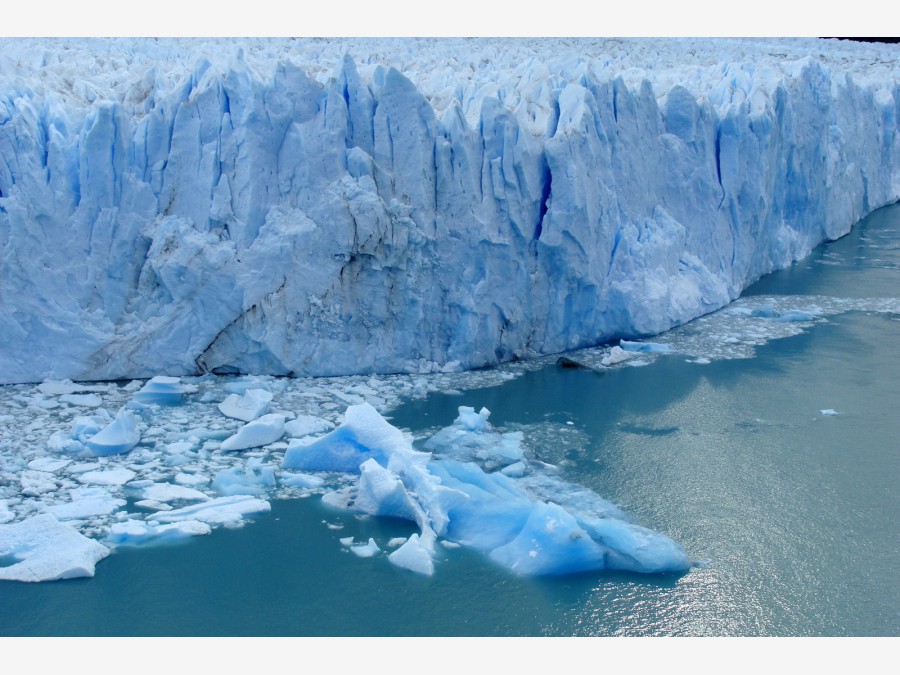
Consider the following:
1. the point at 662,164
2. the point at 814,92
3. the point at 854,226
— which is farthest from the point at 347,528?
the point at 854,226

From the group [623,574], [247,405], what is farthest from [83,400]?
[623,574]

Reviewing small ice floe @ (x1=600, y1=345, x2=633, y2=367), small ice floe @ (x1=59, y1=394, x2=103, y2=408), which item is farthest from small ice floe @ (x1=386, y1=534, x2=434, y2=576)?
small ice floe @ (x1=600, y1=345, x2=633, y2=367)

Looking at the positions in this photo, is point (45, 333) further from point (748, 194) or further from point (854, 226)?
point (854, 226)

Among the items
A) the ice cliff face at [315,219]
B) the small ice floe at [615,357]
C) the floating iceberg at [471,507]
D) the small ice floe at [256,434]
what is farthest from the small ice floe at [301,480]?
the small ice floe at [615,357]

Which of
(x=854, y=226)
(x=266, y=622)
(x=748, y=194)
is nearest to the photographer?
(x=266, y=622)

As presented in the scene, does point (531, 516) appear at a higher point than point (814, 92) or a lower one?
lower

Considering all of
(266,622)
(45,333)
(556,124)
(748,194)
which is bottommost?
(266,622)

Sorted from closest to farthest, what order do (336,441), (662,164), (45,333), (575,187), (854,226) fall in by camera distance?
(336,441) → (45,333) → (575,187) → (662,164) → (854,226)

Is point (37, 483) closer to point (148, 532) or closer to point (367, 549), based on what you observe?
point (148, 532)
